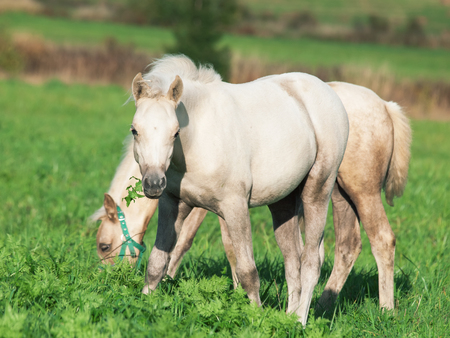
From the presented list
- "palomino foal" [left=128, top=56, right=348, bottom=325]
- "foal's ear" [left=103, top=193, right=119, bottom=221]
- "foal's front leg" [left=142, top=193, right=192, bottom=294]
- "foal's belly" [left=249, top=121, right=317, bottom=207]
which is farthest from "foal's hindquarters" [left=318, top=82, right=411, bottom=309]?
"foal's ear" [left=103, top=193, right=119, bottom=221]

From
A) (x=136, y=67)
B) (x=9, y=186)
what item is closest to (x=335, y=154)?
(x=9, y=186)

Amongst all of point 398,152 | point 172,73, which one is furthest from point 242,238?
point 398,152

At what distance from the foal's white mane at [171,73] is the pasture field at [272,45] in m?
33.0

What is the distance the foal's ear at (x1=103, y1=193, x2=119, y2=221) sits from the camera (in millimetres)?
4438

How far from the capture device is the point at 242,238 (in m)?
3.16

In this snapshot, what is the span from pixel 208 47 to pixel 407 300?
19116mm

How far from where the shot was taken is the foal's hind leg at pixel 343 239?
4645mm

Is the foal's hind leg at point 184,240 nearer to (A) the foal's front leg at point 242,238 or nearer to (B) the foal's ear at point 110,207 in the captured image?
(B) the foal's ear at point 110,207

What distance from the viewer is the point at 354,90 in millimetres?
4520

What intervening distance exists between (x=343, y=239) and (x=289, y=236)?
1132 millimetres

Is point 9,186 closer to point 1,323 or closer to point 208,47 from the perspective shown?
point 1,323

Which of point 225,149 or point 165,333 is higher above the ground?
point 225,149

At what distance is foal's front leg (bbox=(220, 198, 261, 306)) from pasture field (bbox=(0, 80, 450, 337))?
0.37ft

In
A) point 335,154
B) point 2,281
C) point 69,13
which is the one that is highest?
point 335,154
